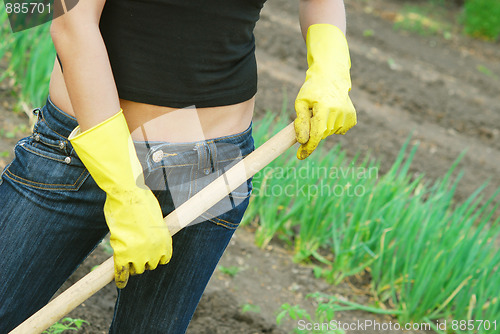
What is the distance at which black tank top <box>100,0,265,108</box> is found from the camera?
1.08 meters

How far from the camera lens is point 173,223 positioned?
3.78 feet

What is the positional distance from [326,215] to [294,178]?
222 millimetres

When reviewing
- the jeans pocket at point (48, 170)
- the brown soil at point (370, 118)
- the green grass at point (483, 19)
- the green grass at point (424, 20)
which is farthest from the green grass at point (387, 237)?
the green grass at point (483, 19)

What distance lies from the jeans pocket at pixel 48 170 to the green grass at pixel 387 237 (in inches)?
52.8

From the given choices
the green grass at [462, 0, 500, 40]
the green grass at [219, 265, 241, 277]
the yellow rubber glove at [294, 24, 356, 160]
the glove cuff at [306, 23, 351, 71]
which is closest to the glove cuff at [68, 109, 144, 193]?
the yellow rubber glove at [294, 24, 356, 160]

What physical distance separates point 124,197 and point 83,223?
137mm

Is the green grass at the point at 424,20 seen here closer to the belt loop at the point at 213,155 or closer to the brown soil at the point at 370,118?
the brown soil at the point at 370,118

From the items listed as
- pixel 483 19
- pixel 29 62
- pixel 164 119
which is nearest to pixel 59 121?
pixel 164 119

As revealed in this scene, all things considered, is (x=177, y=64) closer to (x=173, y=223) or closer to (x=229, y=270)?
(x=173, y=223)

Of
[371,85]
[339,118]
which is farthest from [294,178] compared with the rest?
[371,85]

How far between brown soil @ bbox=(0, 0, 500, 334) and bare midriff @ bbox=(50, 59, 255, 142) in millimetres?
916

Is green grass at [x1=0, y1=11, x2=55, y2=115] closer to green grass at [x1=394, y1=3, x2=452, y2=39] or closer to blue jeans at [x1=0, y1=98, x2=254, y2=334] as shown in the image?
blue jeans at [x1=0, y1=98, x2=254, y2=334]

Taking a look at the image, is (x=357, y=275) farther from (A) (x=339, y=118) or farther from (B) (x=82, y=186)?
(B) (x=82, y=186)

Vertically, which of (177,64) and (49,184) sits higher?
(177,64)
